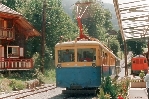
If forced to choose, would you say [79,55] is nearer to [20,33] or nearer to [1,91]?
[1,91]

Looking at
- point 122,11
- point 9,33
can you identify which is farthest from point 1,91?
point 9,33

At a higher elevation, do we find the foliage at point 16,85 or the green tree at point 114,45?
the green tree at point 114,45

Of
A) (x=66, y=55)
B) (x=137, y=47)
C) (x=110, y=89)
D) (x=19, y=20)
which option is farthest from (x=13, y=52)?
(x=137, y=47)

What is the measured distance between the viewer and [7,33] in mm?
34938

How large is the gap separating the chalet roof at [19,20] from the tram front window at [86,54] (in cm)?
1784

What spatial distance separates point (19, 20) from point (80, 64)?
21187 millimetres

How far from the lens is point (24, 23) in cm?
3678

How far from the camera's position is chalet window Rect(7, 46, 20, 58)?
36781mm

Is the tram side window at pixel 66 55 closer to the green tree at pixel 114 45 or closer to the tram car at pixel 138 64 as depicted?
the tram car at pixel 138 64

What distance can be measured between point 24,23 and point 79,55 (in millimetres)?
20655

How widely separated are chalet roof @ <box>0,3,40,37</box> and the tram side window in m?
17.1

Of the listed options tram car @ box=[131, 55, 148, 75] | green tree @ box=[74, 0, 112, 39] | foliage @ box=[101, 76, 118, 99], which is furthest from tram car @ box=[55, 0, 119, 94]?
green tree @ box=[74, 0, 112, 39]

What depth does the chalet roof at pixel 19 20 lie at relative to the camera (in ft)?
112

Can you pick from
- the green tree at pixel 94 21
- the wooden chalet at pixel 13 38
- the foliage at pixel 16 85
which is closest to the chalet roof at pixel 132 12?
the foliage at pixel 16 85
